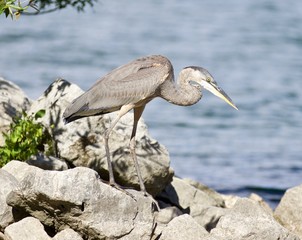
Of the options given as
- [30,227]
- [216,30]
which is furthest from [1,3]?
[216,30]

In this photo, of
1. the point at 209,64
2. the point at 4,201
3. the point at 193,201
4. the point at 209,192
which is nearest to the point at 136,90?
the point at 4,201

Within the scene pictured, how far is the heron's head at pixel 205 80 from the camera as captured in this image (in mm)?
8969

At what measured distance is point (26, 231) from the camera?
24.9 feet

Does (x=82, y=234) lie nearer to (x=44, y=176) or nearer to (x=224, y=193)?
(x=44, y=176)

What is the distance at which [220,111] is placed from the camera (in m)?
19.3

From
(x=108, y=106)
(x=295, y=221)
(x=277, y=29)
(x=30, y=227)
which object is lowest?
(x=277, y=29)

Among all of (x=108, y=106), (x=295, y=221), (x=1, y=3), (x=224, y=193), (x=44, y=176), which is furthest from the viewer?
(x=224, y=193)

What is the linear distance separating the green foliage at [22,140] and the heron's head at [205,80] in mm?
1536

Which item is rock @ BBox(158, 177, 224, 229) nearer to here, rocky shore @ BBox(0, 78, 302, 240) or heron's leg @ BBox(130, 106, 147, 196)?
rocky shore @ BBox(0, 78, 302, 240)

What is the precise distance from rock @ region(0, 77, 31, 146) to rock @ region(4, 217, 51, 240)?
75.6 inches

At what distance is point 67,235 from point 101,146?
2.04 metres

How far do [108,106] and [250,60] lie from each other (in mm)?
15727

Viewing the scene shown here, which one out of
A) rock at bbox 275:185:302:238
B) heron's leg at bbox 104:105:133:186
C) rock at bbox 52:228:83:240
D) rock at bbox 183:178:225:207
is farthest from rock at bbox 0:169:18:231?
rock at bbox 183:178:225:207

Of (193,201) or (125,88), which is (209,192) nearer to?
(193,201)
